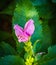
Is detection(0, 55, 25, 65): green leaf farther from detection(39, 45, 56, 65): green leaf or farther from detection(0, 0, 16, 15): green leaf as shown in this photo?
detection(0, 0, 16, 15): green leaf

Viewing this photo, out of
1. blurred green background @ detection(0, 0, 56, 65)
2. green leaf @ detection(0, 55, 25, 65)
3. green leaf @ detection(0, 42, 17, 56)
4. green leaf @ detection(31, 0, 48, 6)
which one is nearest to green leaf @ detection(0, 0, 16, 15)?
blurred green background @ detection(0, 0, 56, 65)

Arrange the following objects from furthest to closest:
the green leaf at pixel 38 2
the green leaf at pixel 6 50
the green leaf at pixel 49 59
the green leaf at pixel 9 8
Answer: the green leaf at pixel 9 8 < the green leaf at pixel 38 2 < the green leaf at pixel 6 50 < the green leaf at pixel 49 59

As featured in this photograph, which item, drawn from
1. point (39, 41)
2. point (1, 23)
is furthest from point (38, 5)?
point (1, 23)

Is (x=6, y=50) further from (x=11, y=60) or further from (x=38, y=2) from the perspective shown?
(x=38, y=2)

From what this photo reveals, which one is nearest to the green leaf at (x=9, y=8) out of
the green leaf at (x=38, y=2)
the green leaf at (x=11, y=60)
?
the green leaf at (x=38, y=2)

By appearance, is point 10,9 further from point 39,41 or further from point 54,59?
point 54,59

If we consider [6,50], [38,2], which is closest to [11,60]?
[6,50]

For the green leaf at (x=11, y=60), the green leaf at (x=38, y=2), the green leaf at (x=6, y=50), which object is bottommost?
the green leaf at (x=6, y=50)

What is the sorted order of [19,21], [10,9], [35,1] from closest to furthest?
[19,21], [35,1], [10,9]

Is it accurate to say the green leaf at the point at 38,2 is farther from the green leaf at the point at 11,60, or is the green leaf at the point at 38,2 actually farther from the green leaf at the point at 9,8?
the green leaf at the point at 11,60
